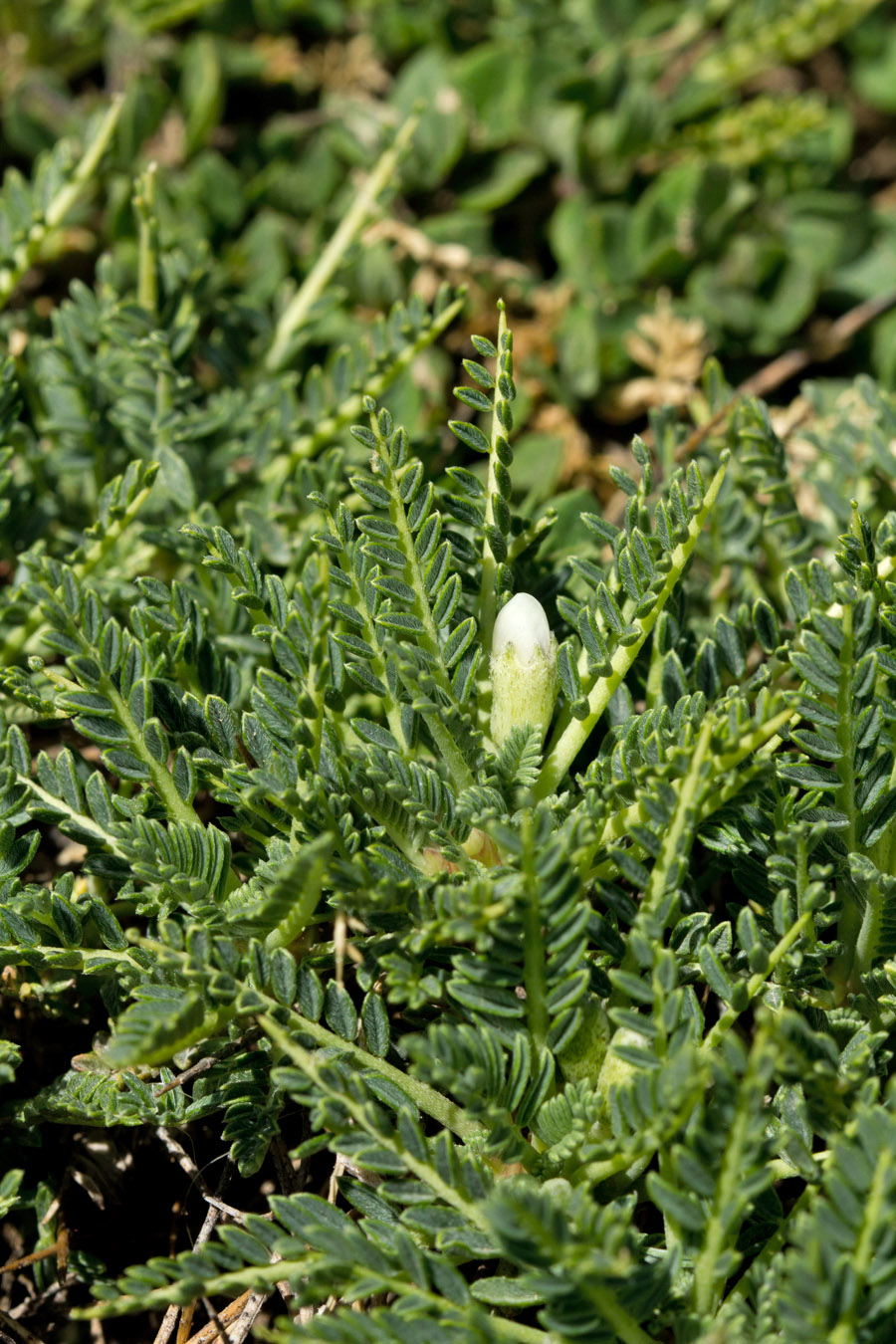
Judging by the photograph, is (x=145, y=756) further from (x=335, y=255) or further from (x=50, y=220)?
(x=335, y=255)

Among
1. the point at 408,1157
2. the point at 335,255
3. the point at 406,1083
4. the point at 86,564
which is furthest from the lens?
the point at 335,255

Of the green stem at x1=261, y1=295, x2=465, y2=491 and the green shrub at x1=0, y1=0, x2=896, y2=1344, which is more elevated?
the green stem at x1=261, y1=295, x2=465, y2=491

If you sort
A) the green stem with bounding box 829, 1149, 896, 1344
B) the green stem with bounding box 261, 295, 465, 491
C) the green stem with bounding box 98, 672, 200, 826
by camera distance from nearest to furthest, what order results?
the green stem with bounding box 829, 1149, 896, 1344
the green stem with bounding box 98, 672, 200, 826
the green stem with bounding box 261, 295, 465, 491

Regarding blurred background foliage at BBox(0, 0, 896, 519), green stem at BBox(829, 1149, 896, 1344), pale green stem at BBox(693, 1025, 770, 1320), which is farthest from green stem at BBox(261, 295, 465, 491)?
green stem at BBox(829, 1149, 896, 1344)

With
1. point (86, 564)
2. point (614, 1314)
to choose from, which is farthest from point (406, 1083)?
point (86, 564)

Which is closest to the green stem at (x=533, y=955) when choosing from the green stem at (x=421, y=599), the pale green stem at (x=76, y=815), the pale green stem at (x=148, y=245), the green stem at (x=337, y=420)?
the green stem at (x=421, y=599)

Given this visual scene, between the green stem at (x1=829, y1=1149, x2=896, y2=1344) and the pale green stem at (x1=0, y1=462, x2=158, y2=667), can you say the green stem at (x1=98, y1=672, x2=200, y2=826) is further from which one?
the green stem at (x1=829, y1=1149, x2=896, y2=1344)

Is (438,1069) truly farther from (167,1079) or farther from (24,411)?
(24,411)
